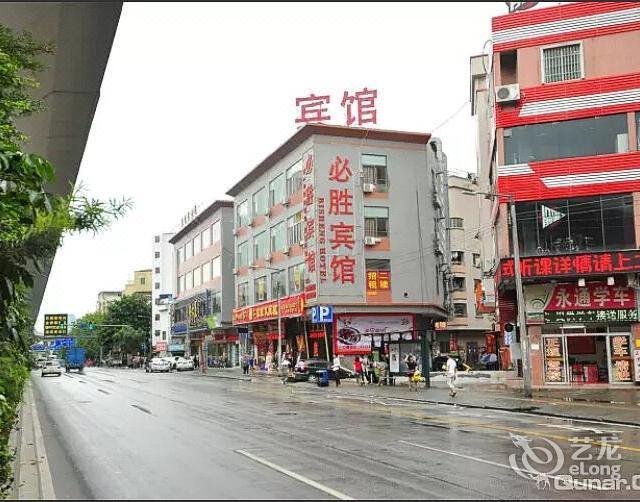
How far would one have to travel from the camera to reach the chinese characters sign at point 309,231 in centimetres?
4828

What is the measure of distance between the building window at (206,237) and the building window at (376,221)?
3371 centimetres

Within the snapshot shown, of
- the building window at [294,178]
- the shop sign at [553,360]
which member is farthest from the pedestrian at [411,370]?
the building window at [294,178]

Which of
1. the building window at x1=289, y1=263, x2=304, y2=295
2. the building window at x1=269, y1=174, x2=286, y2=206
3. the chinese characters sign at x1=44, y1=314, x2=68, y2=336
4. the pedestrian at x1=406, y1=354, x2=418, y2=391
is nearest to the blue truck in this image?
the chinese characters sign at x1=44, y1=314, x2=68, y2=336

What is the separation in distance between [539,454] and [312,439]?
4.72 m

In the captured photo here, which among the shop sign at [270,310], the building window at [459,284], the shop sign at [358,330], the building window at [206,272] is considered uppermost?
the building window at [206,272]

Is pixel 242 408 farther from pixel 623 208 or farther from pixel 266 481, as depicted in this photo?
pixel 623 208

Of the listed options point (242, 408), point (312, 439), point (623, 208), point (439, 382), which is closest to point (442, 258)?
point (439, 382)

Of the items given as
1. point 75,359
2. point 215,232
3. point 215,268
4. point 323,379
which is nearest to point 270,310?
point 323,379

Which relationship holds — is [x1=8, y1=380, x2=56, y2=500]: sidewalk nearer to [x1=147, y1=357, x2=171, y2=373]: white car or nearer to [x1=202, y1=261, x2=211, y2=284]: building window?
[x1=147, y1=357, x2=171, y2=373]: white car

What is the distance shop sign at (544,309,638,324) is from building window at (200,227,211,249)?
173ft

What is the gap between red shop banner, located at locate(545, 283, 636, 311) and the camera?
31.5 m

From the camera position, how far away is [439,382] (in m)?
37.9

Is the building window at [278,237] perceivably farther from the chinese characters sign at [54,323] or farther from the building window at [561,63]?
the building window at [561,63]

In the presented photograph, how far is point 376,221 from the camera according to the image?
50.3m
